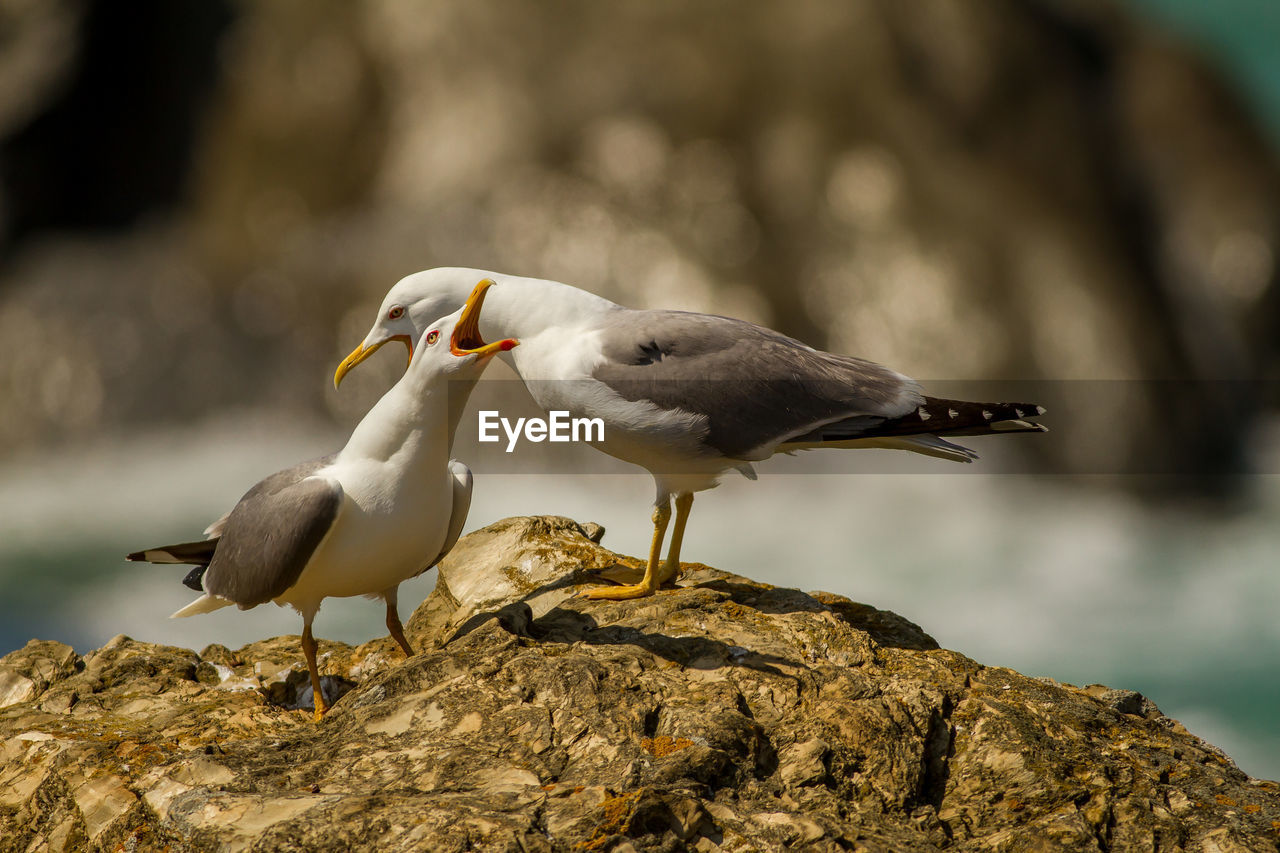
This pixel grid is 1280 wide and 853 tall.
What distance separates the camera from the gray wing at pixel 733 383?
5.47 m

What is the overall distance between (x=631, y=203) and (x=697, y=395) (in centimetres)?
917

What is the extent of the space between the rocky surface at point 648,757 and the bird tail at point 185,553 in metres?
0.81

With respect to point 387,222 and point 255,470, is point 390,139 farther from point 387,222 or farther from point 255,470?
point 255,470

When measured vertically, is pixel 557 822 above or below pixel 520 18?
below

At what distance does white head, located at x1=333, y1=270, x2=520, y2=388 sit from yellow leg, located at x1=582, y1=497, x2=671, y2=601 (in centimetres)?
114

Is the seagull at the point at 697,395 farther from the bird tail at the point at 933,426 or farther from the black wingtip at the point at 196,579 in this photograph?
the black wingtip at the point at 196,579

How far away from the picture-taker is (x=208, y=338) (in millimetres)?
14719

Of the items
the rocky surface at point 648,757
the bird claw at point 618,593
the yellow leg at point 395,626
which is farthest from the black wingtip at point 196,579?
the bird claw at point 618,593

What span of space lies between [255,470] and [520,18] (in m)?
6.95

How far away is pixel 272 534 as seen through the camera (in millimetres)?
5176

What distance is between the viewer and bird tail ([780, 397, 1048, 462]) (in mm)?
5535

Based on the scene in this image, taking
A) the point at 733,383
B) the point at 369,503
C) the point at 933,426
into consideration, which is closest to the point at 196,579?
the point at 369,503

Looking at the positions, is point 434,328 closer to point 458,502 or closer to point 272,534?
point 458,502

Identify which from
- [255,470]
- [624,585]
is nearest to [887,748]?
[624,585]
